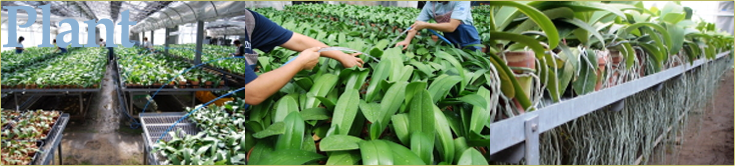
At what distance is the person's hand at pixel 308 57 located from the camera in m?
0.48

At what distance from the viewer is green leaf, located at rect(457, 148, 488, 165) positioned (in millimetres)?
502

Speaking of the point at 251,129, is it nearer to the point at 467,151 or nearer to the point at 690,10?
the point at 467,151

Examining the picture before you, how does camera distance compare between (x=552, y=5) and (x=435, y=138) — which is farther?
(x=552, y=5)

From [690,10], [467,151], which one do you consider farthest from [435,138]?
[690,10]

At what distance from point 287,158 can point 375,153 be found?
9 cm

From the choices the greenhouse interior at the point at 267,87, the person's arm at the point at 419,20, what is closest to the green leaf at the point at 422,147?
the greenhouse interior at the point at 267,87

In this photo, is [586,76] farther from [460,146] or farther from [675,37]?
[675,37]

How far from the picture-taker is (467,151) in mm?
519

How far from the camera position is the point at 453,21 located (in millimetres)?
733

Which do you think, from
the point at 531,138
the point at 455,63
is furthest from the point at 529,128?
the point at 455,63

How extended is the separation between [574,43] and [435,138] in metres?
0.48

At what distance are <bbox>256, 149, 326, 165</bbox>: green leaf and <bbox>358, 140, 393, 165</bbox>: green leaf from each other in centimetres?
5

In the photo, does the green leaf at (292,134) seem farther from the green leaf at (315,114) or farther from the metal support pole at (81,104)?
the metal support pole at (81,104)

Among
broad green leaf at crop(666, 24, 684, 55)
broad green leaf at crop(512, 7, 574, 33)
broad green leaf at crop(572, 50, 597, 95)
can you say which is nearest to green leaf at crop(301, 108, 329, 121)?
broad green leaf at crop(512, 7, 574, 33)
